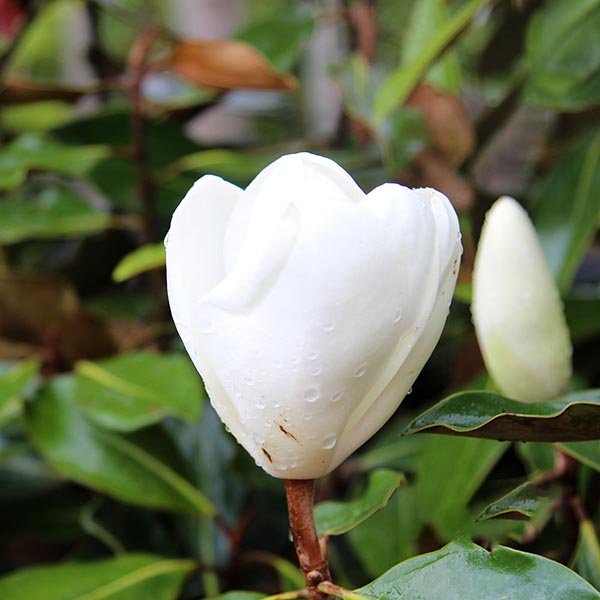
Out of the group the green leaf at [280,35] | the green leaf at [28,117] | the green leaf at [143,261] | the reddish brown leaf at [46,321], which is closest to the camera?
the green leaf at [143,261]

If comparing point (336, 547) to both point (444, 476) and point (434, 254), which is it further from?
point (434, 254)

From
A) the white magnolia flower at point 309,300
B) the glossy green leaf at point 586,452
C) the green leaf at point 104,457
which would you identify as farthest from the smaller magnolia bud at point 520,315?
the green leaf at point 104,457

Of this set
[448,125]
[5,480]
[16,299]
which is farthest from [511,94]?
[5,480]

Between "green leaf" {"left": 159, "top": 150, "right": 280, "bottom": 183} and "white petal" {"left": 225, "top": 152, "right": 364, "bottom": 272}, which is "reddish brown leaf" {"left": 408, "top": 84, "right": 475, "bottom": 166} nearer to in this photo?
"green leaf" {"left": 159, "top": 150, "right": 280, "bottom": 183}

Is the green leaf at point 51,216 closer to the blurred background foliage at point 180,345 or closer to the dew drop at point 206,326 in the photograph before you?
the blurred background foliage at point 180,345

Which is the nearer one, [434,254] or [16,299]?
[434,254]

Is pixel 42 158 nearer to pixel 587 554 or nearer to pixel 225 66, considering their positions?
pixel 225 66
